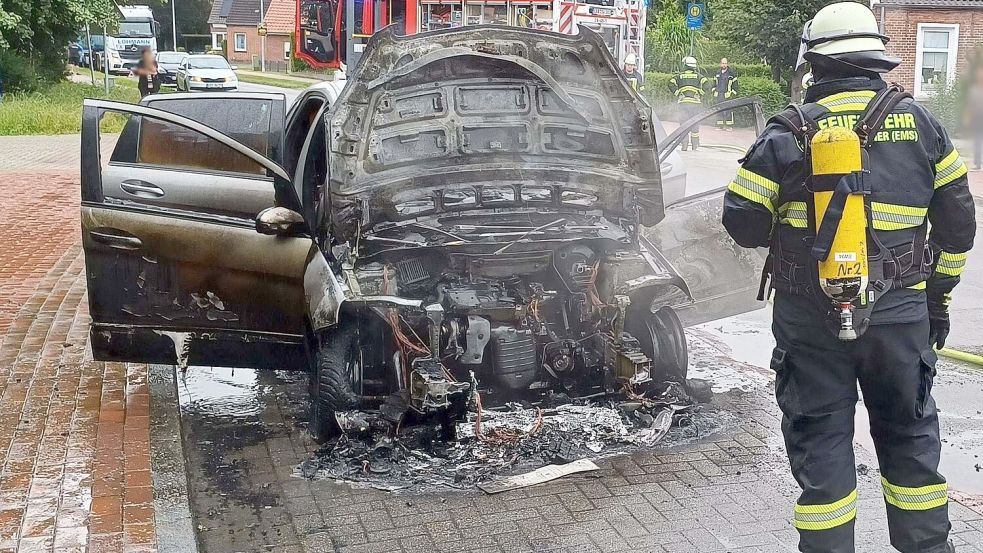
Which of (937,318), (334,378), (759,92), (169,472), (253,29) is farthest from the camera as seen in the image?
(253,29)

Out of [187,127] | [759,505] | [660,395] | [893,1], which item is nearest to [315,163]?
[187,127]

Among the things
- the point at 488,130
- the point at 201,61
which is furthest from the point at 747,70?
the point at 488,130

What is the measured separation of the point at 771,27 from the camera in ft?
91.5

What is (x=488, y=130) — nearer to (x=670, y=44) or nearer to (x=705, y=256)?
(x=705, y=256)

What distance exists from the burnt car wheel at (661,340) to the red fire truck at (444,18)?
1002 centimetres

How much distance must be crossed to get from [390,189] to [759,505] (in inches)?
89.6

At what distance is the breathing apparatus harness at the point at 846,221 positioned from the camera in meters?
3.35

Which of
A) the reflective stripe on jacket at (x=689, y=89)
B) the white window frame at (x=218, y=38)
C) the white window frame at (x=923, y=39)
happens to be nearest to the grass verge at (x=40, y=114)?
the reflective stripe on jacket at (x=689, y=89)

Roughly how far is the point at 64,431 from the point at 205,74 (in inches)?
1310

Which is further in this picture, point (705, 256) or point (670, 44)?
point (670, 44)

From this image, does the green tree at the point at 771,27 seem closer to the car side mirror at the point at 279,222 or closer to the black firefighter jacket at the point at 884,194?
the car side mirror at the point at 279,222

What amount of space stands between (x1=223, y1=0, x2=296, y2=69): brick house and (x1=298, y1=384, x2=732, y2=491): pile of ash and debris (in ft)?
208

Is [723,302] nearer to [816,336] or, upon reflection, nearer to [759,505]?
[759,505]

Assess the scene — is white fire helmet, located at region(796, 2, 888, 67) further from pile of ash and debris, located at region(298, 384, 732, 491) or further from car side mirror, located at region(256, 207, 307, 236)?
car side mirror, located at region(256, 207, 307, 236)
